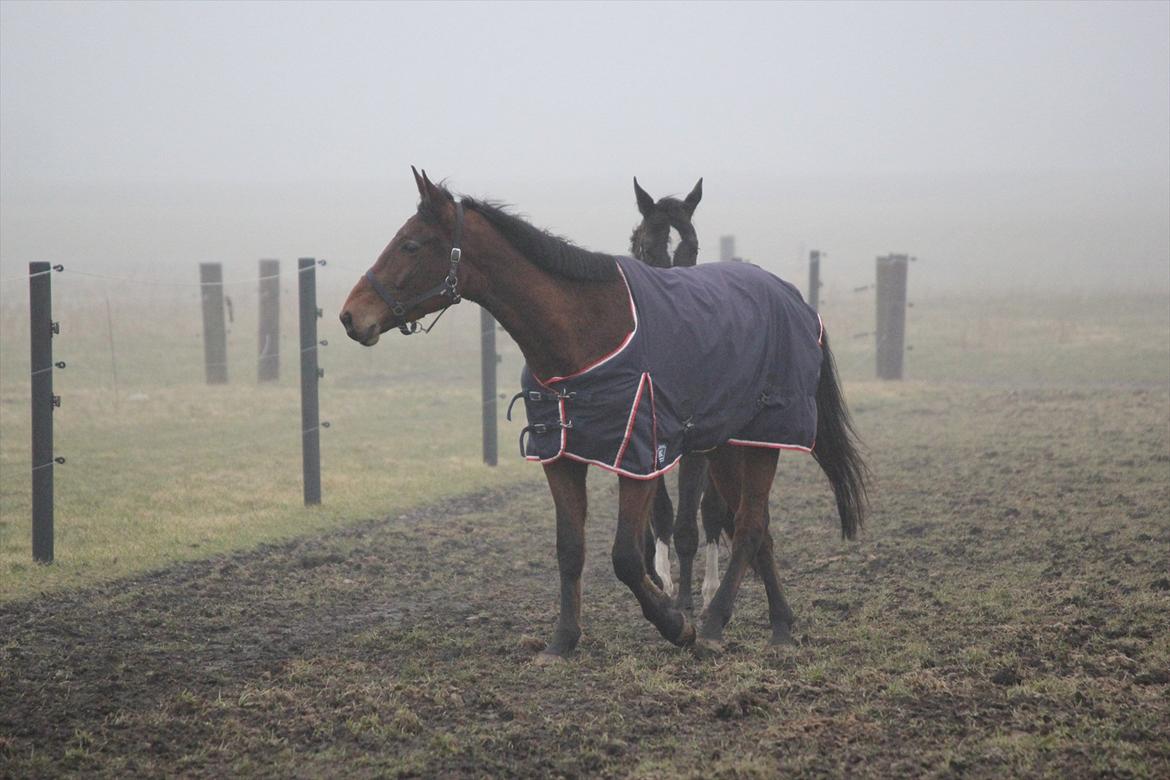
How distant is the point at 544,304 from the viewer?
16.6 feet

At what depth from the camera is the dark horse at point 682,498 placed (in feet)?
20.4

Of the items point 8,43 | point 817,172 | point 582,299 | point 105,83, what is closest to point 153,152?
point 105,83

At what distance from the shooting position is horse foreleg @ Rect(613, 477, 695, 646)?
507cm

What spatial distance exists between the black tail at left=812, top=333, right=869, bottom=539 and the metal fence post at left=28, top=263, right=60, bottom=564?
4596mm

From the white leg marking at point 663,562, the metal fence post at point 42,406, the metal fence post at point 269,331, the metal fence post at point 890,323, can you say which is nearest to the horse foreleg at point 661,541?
the white leg marking at point 663,562

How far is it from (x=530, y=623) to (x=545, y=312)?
5.87 ft

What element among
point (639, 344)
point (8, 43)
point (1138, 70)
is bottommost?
point (639, 344)

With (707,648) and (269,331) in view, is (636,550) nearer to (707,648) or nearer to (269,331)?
(707,648)

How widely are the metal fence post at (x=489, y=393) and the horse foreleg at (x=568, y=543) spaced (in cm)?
605

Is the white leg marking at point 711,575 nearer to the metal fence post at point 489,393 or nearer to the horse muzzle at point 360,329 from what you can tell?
the horse muzzle at point 360,329

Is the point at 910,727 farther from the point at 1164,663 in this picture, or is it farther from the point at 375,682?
the point at 375,682

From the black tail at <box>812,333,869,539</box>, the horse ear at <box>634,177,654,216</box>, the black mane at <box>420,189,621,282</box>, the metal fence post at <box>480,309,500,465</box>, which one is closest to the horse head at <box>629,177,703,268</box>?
the horse ear at <box>634,177,654,216</box>

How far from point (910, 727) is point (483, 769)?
1.47m

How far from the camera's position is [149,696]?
4.63m
